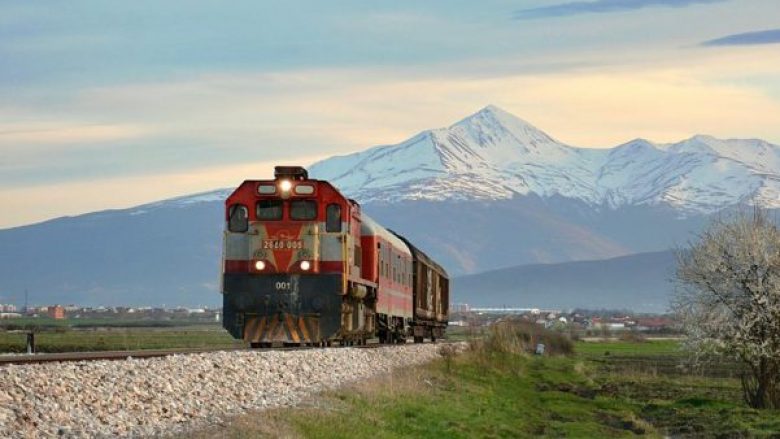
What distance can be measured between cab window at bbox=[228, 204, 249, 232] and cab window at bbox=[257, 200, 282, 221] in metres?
0.41

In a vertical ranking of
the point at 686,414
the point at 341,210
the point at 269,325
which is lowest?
the point at 686,414

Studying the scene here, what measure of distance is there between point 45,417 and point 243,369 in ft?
34.2

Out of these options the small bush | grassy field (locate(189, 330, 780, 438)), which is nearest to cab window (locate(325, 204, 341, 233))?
grassy field (locate(189, 330, 780, 438))

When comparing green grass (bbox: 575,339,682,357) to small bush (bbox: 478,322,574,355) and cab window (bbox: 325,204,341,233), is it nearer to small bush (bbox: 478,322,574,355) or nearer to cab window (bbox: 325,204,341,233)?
small bush (bbox: 478,322,574,355)

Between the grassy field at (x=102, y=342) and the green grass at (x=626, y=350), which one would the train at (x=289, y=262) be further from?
the green grass at (x=626, y=350)

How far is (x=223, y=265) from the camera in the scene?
40.8 meters

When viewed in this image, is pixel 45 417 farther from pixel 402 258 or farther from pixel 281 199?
pixel 402 258

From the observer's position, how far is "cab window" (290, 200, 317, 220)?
41.6 m

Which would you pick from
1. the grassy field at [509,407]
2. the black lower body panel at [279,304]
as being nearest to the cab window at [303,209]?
the black lower body panel at [279,304]

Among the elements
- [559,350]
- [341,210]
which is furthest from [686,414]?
[559,350]

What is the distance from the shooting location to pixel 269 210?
136 ft

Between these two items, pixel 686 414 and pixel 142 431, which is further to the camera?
pixel 686 414

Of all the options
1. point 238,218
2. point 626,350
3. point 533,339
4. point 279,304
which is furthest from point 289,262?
point 626,350

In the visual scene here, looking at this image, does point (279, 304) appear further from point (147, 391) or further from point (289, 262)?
point (147, 391)
